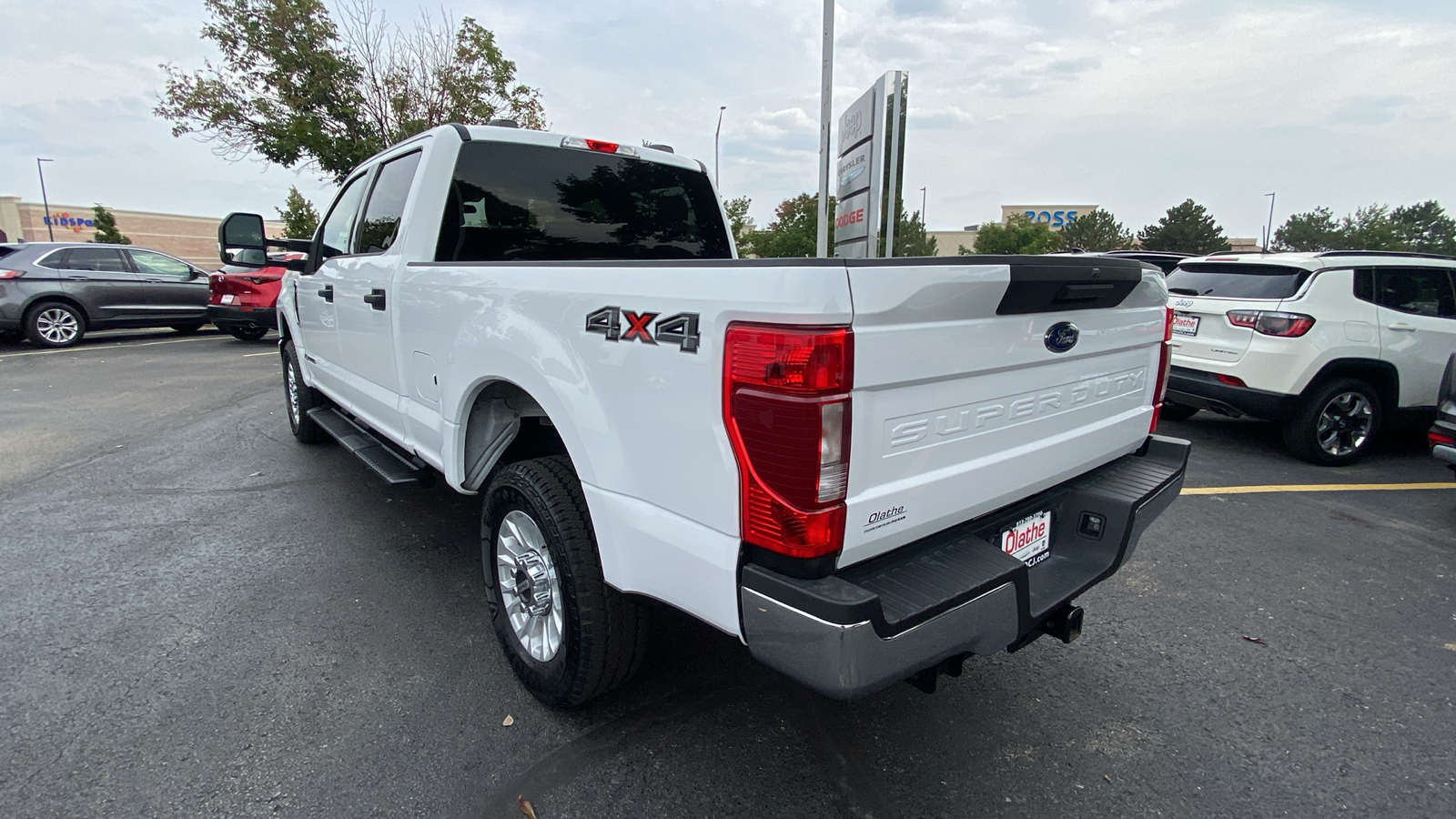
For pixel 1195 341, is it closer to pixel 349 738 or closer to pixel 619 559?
pixel 619 559

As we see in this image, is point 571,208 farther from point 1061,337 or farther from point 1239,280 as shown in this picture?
point 1239,280

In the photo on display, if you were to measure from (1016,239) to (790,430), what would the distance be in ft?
184

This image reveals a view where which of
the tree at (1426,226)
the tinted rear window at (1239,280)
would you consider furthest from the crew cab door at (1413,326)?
the tree at (1426,226)

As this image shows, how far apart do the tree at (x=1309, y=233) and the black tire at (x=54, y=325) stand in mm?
58957

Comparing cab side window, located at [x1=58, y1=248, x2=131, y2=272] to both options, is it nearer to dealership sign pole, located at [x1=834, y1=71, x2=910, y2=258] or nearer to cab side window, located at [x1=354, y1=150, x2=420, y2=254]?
cab side window, located at [x1=354, y1=150, x2=420, y2=254]

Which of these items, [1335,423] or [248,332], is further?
[248,332]

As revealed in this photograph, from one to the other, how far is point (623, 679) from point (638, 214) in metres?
2.49

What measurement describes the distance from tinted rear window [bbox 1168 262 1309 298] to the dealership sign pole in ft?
8.48

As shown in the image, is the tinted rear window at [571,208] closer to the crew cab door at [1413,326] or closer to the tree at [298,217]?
the crew cab door at [1413,326]

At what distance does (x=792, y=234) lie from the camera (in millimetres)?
41500

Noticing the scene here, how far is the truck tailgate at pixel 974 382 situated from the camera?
1.69 m

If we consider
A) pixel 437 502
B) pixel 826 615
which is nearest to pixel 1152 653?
pixel 826 615

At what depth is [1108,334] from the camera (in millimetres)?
2434

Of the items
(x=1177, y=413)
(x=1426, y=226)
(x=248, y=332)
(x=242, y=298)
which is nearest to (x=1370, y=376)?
(x=1177, y=413)
